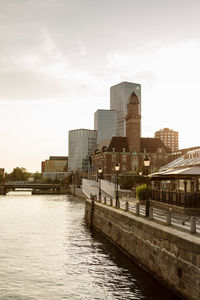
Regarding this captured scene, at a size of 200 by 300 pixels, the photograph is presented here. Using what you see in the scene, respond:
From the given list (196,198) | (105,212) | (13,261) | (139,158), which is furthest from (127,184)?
(13,261)

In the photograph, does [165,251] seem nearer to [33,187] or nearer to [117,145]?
[117,145]

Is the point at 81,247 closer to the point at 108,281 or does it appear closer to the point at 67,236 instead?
the point at 67,236

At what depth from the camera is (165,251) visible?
1465 centimetres

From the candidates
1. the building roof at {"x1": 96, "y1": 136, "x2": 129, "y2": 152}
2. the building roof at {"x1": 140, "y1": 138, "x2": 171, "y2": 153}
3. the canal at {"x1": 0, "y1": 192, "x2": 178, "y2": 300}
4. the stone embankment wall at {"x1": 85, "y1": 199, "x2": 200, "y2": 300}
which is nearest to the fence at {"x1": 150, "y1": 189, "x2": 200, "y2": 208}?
the stone embankment wall at {"x1": 85, "y1": 199, "x2": 200, "y2": 300}

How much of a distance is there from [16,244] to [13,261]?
519cm

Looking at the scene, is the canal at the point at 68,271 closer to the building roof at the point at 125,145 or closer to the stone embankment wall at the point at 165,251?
the stone embankment wall at the point at 165,251

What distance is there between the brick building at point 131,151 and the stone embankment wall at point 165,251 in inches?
3493

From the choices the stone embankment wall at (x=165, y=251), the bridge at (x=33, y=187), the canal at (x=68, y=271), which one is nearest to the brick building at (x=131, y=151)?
the bridge at (x=33, y=187)

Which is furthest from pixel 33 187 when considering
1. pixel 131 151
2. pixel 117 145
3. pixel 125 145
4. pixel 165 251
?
pixel 165 251

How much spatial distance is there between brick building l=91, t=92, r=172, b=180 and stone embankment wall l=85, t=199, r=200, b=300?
3493 inches

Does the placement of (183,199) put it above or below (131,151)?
below

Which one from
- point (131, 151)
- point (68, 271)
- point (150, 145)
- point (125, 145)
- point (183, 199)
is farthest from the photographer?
point (150, 145)

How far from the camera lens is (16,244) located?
2498 cm

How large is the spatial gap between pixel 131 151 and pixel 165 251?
329 ft
